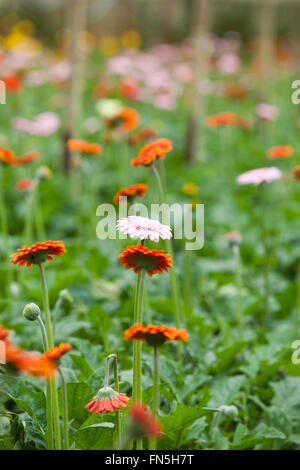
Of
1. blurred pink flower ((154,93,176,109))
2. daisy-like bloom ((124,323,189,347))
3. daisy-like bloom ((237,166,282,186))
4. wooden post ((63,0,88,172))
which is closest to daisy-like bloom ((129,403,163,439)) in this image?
daisy-like bloom ((124,323,189,347))

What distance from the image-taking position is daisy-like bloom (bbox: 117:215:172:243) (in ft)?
3.59

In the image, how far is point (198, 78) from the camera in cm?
399

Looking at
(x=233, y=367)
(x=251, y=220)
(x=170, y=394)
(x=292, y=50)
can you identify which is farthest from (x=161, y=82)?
(x=292, y=50)

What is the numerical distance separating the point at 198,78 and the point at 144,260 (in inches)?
124

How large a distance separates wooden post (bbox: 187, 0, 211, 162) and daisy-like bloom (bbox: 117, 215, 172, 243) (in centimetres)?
302

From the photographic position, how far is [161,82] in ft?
15.0

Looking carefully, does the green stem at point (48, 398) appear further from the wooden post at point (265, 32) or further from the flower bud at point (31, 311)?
the wooden post at point (265, 32)

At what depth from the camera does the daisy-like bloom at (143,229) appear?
109cm

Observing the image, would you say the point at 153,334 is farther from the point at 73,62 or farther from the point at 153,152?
the point at 73,62

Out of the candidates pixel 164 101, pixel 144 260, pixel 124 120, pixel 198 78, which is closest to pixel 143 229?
pixel 144 260

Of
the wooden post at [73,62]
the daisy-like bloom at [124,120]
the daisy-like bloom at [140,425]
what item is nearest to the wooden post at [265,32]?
the wooden post at [73,62]

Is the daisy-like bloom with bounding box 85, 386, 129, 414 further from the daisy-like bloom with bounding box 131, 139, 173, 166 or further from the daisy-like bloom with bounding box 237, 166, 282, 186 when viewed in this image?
the daisy-like bloom with bounding box 237, 166, 282, 186

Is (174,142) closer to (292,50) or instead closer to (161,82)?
(161,82)
